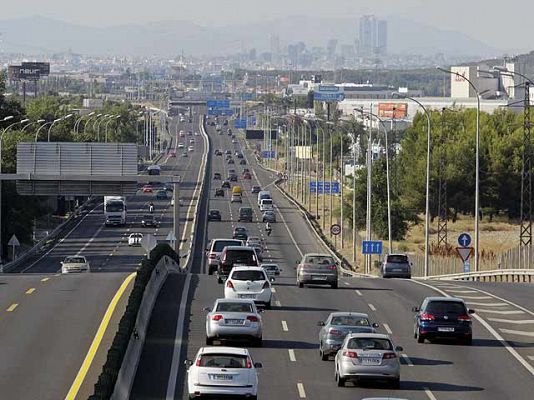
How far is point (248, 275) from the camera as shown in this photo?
4903 cm

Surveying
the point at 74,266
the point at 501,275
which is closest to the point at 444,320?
the point at 501,275

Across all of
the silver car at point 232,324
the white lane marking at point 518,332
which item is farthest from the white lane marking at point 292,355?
the white lane marking at point 518,332

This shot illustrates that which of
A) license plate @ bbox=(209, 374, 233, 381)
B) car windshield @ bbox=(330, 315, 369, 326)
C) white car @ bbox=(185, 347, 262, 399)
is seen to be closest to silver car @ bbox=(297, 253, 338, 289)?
car windshield @ bbox=(330, 315, 369, 326)

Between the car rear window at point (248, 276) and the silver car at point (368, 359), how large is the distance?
1481 cm

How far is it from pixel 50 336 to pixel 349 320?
8.53m

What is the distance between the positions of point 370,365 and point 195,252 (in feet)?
263

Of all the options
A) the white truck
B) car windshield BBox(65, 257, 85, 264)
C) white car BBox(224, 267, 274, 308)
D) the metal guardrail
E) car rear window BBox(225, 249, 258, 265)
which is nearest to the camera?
white car BBox(224, 267, 274, 308)

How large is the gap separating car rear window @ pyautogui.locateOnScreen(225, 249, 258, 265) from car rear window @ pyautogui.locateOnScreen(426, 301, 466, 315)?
1679 cm

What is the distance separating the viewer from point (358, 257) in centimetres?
11700

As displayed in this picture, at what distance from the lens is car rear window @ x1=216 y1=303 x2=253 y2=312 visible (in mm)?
40250

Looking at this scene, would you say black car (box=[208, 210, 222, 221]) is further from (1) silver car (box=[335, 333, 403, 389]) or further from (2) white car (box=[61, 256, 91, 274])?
(1) silver car (box=[335, 333, 403, 389])

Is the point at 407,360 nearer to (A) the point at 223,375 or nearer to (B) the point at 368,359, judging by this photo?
(B) the point at 368,359

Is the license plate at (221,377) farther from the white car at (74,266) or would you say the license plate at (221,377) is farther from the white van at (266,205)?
the white van at (266,205)

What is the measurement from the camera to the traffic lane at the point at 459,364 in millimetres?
34500
